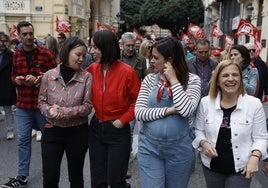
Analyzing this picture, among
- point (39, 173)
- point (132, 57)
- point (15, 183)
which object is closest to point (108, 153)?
point (15, 183)

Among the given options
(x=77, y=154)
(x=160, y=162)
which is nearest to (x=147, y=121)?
(x=160, y=162)

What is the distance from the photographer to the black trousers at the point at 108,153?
3.11 meters

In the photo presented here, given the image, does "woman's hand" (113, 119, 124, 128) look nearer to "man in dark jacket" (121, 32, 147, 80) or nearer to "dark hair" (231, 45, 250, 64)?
"man in dark jacket" (121, 32, 147, 80)

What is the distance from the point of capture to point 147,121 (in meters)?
2.77

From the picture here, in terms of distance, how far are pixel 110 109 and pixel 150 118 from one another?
20.4 inches

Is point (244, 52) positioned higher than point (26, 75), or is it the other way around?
point (244, 52)

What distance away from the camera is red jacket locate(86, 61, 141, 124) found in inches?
121

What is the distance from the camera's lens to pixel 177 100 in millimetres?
2605

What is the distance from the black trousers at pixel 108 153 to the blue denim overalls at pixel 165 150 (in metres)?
0.31

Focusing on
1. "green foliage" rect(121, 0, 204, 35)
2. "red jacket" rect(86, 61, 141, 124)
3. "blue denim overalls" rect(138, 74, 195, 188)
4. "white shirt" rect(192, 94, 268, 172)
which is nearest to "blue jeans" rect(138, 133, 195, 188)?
"blue denim overalls" rect(138, 74, 195, 188)

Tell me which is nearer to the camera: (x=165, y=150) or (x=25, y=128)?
(x=165, y=150)

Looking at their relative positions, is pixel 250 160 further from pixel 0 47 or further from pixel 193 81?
pixel 0 47

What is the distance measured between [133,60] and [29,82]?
1705 mm

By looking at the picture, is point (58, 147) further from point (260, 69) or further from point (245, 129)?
point (260, 69)
